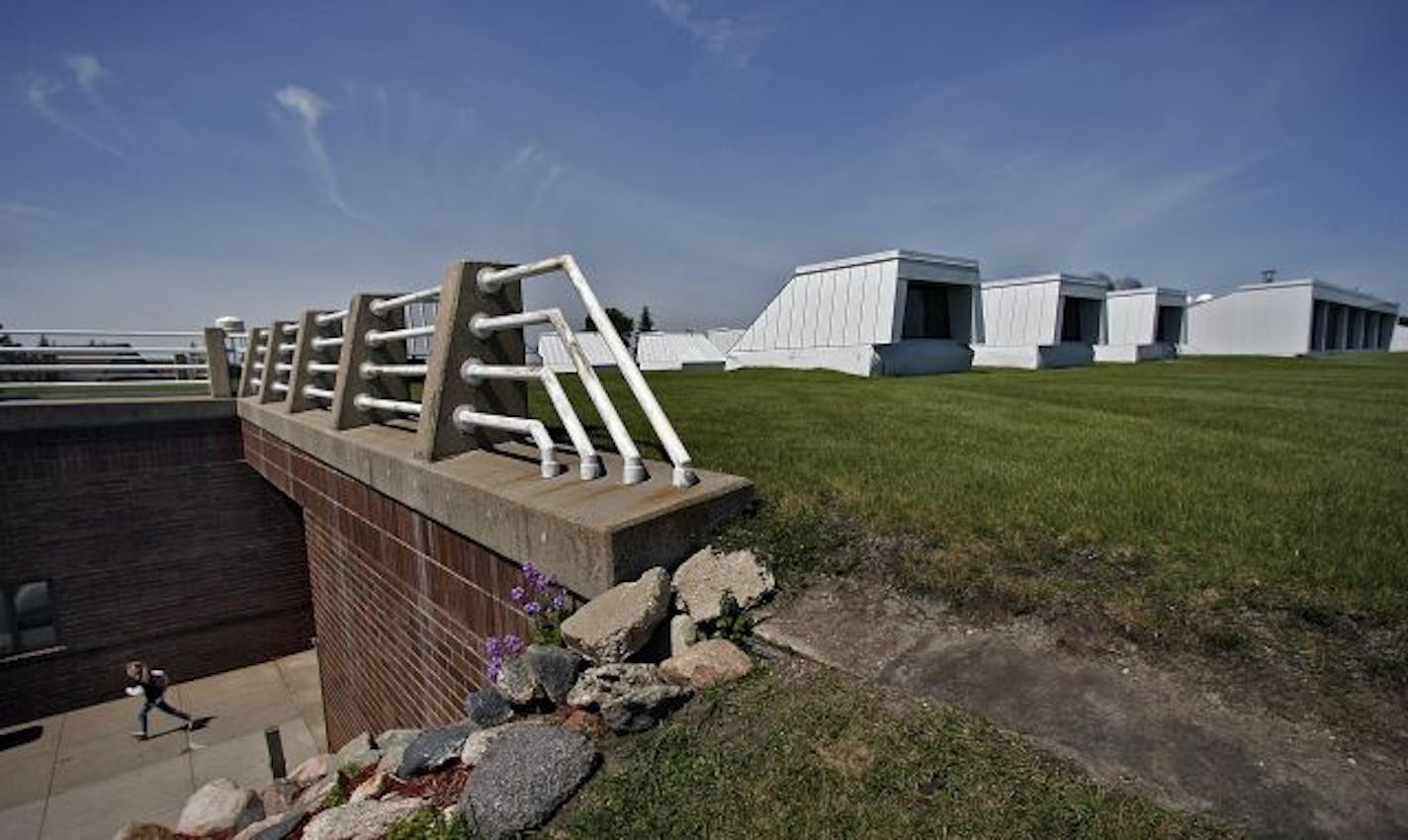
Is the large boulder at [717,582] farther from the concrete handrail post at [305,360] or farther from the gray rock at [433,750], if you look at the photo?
the concrete handrail post at [305,360]

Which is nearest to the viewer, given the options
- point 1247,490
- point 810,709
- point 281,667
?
point 810,709

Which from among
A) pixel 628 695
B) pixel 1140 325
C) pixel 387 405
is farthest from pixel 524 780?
pixel 1140 325

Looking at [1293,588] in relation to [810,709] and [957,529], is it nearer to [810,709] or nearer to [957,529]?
[957,529]

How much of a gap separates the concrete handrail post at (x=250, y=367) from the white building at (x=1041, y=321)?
23620 millimetres

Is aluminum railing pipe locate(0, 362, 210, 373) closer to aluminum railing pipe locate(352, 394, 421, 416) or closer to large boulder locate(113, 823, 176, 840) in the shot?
aluminum railing pipe locate(352, 394, 421, 416)

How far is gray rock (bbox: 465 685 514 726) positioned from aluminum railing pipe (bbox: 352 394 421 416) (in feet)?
7.83

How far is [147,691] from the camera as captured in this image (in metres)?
9.64

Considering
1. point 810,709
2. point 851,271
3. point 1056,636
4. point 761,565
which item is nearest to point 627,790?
point 810,709

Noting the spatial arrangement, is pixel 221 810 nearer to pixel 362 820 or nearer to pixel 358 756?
A: pixel 358 756

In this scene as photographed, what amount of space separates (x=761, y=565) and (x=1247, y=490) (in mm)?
3272

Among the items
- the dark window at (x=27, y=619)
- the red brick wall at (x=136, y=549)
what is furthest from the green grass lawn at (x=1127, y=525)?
the dark window at (x=27, y=619)

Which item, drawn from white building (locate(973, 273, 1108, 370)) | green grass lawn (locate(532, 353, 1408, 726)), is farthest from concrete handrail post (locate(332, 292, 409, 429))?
white building (locate(973, 273, 1108, 370))

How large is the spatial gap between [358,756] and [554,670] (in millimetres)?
1454

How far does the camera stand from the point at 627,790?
2105 mm
